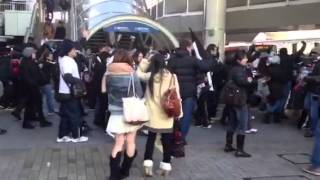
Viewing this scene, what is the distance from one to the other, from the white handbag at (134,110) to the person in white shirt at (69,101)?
2.65 meters

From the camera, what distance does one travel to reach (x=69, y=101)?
9914mm

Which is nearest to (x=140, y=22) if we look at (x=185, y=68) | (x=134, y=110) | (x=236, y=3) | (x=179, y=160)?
(x=236, y=3)

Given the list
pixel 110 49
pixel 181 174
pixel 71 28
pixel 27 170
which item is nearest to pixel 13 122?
pixel 110 49

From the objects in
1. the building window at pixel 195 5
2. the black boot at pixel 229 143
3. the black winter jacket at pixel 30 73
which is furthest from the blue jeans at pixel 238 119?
the building window at pixel 195 5

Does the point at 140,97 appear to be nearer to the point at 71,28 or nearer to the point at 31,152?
the point at 31,152

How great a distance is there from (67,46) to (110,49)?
7.61 feet

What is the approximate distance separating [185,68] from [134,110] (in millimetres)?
2214

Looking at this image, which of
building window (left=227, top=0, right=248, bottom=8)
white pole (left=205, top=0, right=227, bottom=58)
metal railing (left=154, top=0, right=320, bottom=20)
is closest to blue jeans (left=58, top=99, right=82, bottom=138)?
white pole (left=205, top=0, right=227, bottom=58)

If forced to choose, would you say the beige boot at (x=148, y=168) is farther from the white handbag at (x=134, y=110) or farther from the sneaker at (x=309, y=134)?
the sneaker at (x=309, y=134)

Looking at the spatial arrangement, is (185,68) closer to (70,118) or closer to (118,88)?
(118,88)

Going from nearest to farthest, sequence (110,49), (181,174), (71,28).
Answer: (181,174) < (110,49) < (71,28)

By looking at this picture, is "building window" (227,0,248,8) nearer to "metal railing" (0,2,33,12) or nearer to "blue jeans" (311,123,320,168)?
"metal railing" (0,2,33,12)

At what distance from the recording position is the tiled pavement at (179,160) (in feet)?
25.6

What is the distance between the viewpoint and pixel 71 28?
87.8 feet
